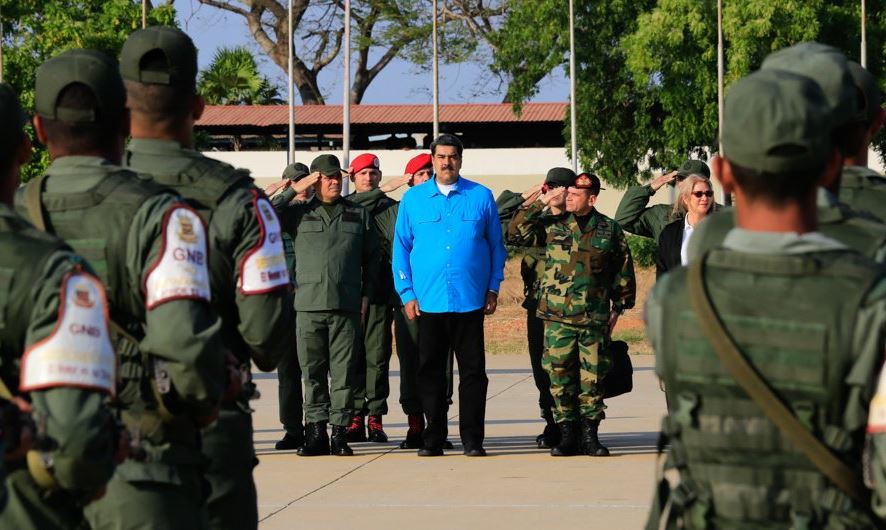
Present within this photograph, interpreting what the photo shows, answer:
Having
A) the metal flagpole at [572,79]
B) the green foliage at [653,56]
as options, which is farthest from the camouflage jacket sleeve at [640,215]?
the metal flagpole at [572,79]

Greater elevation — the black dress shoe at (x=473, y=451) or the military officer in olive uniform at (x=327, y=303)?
the military officer in olive uniform at (x=327, y=303)

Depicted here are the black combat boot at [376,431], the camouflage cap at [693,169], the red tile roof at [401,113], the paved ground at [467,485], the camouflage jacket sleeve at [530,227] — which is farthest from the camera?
the red tile roof at [401,113]

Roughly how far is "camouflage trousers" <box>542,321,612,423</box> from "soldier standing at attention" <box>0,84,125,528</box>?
7.58 meters

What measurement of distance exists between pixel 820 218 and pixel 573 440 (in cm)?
736

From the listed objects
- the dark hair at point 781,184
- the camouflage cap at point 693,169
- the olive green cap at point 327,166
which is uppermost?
the olive green cap at point 327,166

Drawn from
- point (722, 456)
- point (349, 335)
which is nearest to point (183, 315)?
point (722, 456)

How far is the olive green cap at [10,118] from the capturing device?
4.03 metres

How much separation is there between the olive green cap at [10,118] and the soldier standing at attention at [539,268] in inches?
300

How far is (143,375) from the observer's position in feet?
15.0

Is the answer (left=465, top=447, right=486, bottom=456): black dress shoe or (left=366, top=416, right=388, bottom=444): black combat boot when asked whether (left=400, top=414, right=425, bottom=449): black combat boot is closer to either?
(left=366, top=416, right=388, bottom=444): black combat boot

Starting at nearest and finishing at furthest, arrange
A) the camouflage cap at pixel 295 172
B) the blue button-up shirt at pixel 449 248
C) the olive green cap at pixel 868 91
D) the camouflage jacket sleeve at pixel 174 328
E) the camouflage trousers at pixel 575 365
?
1. the camouflage jacket sleeve at pixel 174 328
2. the olive green cap at pixel 868 91
3. the camouflage trousers at pixel 575 365
4. the blue button-up shirt at pixel 449 248
5. the camouflage cap at pixel 295 172

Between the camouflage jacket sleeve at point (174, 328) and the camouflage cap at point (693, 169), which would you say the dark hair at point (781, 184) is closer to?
the camouflage jacket sleeve at point (174, 328)

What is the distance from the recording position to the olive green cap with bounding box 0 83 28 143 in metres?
4.03

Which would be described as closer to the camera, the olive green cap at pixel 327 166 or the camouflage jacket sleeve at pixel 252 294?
the camouflage jacket sleeve at pixel 252 294
